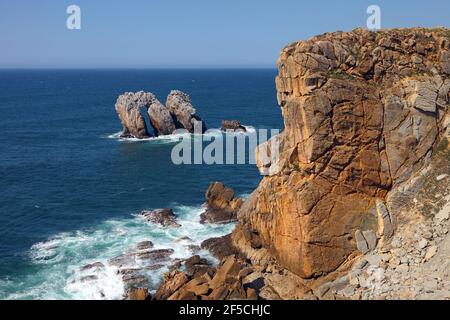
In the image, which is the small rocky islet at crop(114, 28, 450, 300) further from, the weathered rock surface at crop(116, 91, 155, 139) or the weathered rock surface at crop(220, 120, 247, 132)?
the weathered rock surface at crop(220, 120, 247, 132)

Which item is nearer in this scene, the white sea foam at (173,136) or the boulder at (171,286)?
the boulder at (171,286)

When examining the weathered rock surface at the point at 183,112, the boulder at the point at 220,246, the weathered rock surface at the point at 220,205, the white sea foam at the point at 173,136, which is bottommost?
the boulder at the point at 220,246

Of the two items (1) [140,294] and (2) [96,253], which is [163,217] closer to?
(2) [96,253]

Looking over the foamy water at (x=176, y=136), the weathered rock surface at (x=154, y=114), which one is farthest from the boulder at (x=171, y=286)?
the weathered rock surface at (x=154, y=114)

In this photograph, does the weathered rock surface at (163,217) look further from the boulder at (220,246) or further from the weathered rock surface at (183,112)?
the weathered rock surface at (183,112)

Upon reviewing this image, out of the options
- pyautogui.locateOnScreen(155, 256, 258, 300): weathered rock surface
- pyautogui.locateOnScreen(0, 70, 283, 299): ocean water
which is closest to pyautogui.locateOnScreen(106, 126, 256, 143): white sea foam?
pyautogui.locateOnScreen(0, 70, 283, 299): ocean water

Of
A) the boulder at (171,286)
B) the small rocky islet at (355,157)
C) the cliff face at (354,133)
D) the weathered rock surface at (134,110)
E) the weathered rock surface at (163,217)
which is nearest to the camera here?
the small rocky islet at (355,157)
